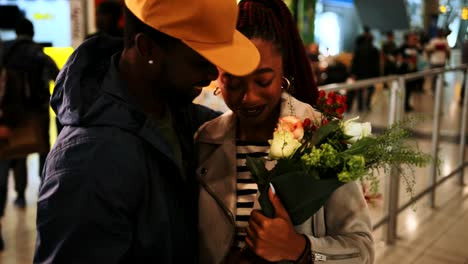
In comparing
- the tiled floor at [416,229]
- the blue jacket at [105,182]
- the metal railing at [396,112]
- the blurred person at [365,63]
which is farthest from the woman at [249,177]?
the blurred person at [365,63]

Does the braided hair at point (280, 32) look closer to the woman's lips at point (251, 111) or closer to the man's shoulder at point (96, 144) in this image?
the woman's lips at point (251, 111)

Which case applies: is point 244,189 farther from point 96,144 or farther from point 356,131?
point 96,144

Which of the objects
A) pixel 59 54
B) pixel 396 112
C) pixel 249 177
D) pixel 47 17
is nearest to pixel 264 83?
pixel 249 177

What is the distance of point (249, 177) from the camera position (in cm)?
162

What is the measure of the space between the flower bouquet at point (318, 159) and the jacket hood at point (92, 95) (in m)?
0.37

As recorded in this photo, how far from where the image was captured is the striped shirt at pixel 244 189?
1.59m

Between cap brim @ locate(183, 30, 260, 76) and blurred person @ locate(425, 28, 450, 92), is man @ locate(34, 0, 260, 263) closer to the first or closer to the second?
cap brim @ locate(183, 30, 260, 76)

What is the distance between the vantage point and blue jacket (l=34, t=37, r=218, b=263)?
117cm

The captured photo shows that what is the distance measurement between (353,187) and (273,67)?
42cm

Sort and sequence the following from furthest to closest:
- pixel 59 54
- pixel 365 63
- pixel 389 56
Answer: pixel 389 56
pixel 365 63
pixel 59 54

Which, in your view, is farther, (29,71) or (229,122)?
(29,71)

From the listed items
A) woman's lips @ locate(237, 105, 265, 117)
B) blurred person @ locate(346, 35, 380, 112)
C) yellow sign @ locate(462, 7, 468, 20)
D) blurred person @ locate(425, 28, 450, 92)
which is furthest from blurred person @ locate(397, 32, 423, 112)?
woman's lips @ locate(237, 105, 265, 117)

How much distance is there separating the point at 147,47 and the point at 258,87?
0.38 m

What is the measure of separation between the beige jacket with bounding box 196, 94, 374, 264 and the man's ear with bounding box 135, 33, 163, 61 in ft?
1.45
